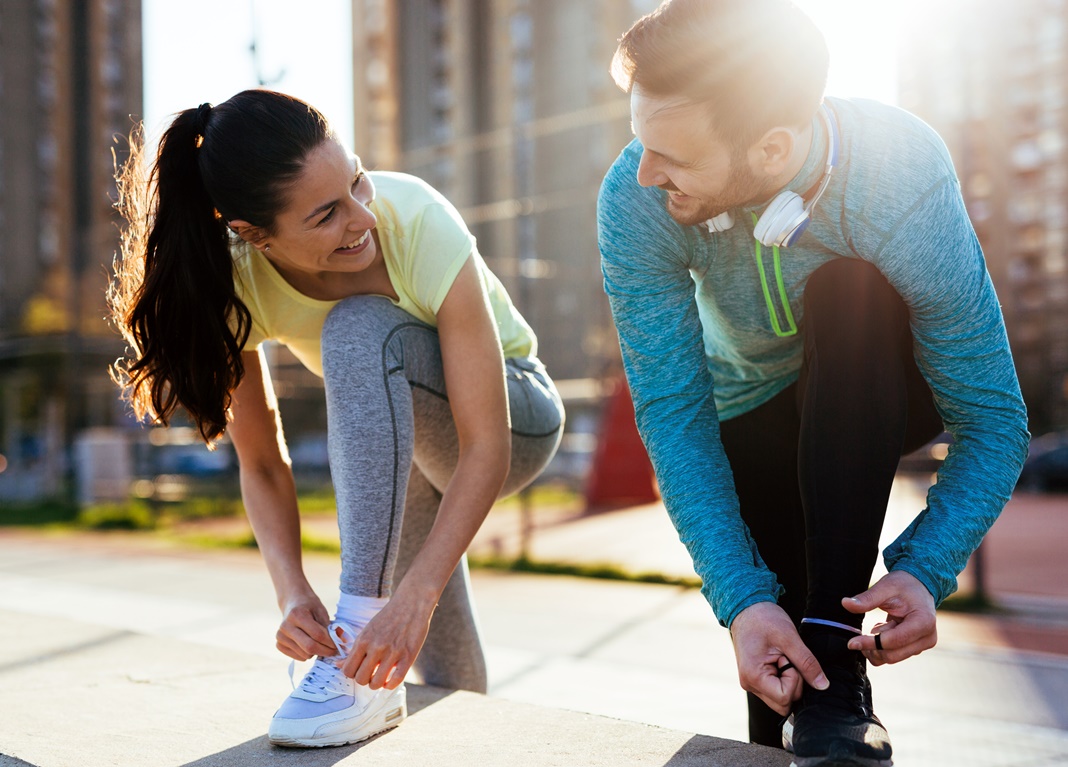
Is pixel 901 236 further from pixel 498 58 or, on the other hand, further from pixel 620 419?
pixel 498 58

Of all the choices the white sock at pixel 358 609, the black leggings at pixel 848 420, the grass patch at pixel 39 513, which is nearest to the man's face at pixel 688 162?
the black leggings at pixel 848 420

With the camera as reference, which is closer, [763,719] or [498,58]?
[763,719]

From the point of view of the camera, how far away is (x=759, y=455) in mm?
1587

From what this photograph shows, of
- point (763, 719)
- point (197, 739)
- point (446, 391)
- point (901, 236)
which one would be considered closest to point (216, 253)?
point (446, 391)

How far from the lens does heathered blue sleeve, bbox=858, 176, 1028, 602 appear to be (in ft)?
4.18

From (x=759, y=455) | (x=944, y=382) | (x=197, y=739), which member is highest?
(x=944, y=382)

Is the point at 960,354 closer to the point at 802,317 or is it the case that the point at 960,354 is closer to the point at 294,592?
the point at 802,317

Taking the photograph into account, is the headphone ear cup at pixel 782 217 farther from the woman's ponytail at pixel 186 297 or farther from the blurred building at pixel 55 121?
the blurred building at pixel 55 121

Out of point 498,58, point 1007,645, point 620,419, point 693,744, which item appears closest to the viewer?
point 693,744

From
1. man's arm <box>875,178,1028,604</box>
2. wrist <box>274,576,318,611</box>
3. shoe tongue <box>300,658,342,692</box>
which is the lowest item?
shoe tongue <box>300,658,342,692</box>

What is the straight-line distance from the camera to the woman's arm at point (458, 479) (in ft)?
4.43

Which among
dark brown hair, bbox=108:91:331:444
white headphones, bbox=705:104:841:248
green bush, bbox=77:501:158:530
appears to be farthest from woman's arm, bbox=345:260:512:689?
green bush, bbox=77:501:158:530

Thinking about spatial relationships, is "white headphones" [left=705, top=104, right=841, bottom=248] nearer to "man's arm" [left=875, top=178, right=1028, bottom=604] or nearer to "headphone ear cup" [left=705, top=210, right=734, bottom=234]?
"headphone ear cup" [left=705, top=210, right=734, bottom=234]

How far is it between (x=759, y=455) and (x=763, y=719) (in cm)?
41
